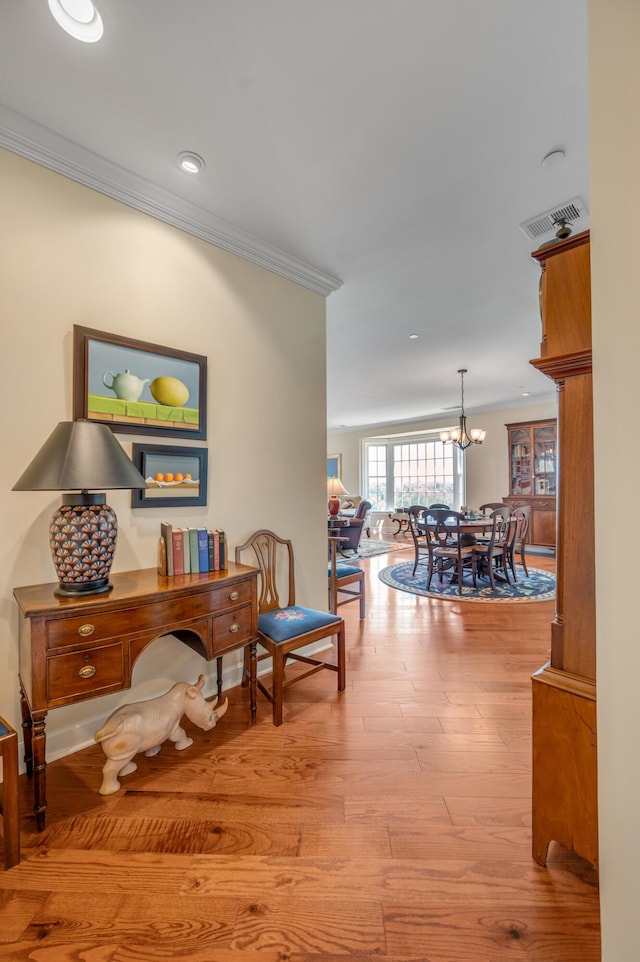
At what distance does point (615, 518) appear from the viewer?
73 centimetres

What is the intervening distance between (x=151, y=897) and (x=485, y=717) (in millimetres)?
1663

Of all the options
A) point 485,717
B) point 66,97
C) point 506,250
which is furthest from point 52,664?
point 506,250

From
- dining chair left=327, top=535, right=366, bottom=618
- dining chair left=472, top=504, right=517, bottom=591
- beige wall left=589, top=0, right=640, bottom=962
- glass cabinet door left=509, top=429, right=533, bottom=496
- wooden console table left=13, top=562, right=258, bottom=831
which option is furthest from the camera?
glass cabinet door left=509, top=429, right=533, bottom=496

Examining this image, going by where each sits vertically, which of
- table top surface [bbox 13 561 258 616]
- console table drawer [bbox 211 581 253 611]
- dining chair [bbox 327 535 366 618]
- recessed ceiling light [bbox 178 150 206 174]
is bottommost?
dining chair [bbox 327 535 366 618]

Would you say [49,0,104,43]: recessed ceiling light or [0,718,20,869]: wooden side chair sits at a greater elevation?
[49,0,104,43]: recessed ceiling light

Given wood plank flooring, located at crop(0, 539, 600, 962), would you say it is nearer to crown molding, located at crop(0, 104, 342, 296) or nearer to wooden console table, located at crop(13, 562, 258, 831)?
wooden console table, located at crop(13, 562, 258, 831)

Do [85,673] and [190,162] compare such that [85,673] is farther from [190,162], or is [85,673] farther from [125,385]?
[190,162]

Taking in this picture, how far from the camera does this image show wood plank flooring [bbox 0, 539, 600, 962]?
107cm

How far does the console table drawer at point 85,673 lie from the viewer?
1.43m

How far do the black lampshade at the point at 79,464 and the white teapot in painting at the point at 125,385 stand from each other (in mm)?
408

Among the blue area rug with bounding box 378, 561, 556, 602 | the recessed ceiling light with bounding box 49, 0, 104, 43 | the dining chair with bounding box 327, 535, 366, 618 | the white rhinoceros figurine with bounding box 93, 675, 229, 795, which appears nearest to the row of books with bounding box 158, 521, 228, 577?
the white rhinoceros figurine with bounding box 93, 675, 229, 795

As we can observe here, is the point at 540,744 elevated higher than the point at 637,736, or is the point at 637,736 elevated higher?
the point at 637,736

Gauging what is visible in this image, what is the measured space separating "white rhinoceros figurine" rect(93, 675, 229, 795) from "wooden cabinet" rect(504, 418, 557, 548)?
5976 millimetres

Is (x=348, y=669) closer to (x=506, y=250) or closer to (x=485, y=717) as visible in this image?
(x=485, y=717)
